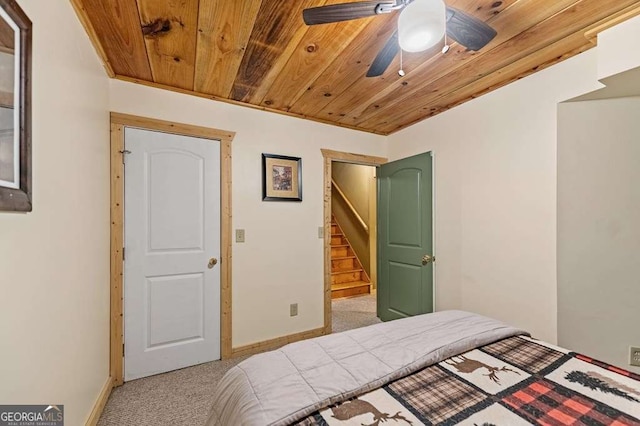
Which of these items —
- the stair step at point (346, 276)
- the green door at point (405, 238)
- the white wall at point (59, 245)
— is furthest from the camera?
the stair step at point (346, 276)

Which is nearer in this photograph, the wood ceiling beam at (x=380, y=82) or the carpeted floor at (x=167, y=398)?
the wood ceiling beam at (x=380, y=82)

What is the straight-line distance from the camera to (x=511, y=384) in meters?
1.00

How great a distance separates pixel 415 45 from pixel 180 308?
246 cm

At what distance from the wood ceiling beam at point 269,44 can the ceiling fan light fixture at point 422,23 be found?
0.56 metres

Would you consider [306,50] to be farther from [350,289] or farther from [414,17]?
[350,289]

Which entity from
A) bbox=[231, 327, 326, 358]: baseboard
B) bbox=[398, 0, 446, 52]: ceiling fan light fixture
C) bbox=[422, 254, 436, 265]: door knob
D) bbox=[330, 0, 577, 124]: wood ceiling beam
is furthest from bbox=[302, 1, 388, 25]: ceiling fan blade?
bbox=[231, 327, 326, 358]: baseboard

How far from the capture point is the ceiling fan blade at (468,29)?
113 cm

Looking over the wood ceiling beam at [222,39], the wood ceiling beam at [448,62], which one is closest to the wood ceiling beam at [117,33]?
the wood ceiling beam at [222,39]

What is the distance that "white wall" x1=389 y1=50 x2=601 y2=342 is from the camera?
6.33ft

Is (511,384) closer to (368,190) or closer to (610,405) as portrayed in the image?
(610,405)

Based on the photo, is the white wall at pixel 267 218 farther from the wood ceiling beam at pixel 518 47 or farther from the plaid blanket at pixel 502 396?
the plaid blanket at pixel 502 396

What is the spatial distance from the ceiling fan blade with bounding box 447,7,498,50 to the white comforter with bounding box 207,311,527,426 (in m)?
1.44

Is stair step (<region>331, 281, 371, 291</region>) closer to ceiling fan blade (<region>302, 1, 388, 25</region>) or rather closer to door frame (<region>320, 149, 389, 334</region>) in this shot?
door frame (<region>320, 149, 389, 334</region>)

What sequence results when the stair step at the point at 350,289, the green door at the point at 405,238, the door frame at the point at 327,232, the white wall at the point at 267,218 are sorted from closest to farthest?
the white wall at the point at 267,218
the green door at the point at 405,238
the door frame at the point at 327,232
the stair step at the point at 350,289
